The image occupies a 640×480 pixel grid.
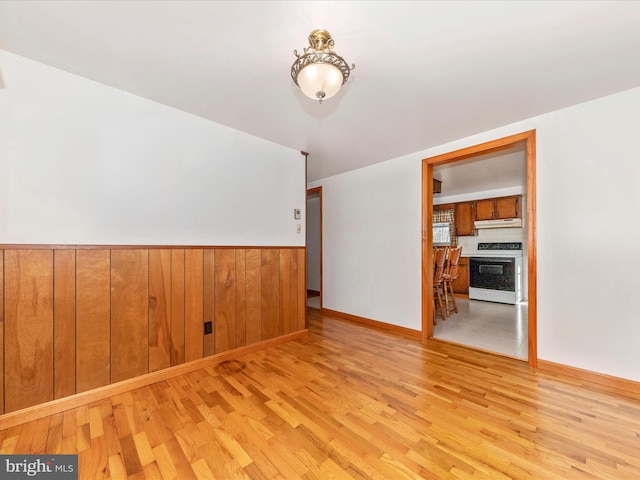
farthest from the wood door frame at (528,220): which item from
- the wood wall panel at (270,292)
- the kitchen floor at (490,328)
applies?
the wood wall panel at (270,292)

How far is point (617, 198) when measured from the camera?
2035 millimetres

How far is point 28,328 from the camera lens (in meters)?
1.68

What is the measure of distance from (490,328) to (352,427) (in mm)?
2828

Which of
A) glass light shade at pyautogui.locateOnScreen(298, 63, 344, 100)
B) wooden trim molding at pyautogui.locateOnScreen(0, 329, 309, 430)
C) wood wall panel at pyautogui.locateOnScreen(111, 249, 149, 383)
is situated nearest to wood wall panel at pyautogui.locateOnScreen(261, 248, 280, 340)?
wooden trim molding at pyautogui.locateOnScreen(0, 329, 309, 430)

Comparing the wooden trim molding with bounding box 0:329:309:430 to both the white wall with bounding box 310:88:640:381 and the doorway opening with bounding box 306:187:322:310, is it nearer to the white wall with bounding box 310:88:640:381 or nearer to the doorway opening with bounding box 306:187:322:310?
the white wall with bounding box 310:88:640:381

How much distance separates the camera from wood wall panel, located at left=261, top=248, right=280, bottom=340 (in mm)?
2869

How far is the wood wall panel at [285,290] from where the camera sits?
9.97 feet

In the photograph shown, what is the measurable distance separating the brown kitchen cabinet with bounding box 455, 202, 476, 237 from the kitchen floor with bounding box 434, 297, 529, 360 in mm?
1732

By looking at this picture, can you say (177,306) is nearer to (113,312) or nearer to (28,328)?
(113,312)

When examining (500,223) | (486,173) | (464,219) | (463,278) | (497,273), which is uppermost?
(486,173)

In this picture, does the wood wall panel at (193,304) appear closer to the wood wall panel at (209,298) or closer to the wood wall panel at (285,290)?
the wood wall panel at (209,298)

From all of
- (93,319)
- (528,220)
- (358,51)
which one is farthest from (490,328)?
(93,319)

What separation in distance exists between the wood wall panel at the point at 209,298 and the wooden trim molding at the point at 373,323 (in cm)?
208

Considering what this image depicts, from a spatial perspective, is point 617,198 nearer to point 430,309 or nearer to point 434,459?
point 430,309
